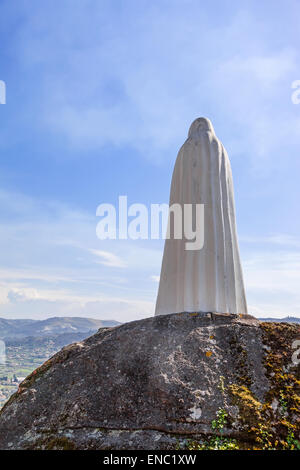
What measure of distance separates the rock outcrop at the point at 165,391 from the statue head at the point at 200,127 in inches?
230

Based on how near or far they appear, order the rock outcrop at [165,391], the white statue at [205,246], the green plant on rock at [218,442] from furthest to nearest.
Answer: the white statue at [205,246]
the rock outcrop at [165,391]
the green plant on rock at [218,442]

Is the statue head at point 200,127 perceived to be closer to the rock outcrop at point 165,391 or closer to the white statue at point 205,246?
the white statue at point 205,246

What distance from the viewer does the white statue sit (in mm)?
7859

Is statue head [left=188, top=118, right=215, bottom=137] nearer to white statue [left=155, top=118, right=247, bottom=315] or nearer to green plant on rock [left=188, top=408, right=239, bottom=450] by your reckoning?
white statue [left=155, top=118, right=247, bottom=315]

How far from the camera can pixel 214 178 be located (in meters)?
8.88

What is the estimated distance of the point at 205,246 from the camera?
8.23 meters

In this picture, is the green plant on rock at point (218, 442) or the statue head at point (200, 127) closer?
the green plant on rock at point (218, 442)

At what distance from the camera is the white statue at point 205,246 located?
25.8ft

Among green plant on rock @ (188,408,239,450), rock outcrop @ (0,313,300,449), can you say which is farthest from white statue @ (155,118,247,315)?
green plant on rock @ (188,408,239,450)

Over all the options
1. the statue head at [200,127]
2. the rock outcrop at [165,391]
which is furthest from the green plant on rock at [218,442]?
the statue head at [200,127]

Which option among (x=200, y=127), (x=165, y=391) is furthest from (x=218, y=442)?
(x=200, y=127)
